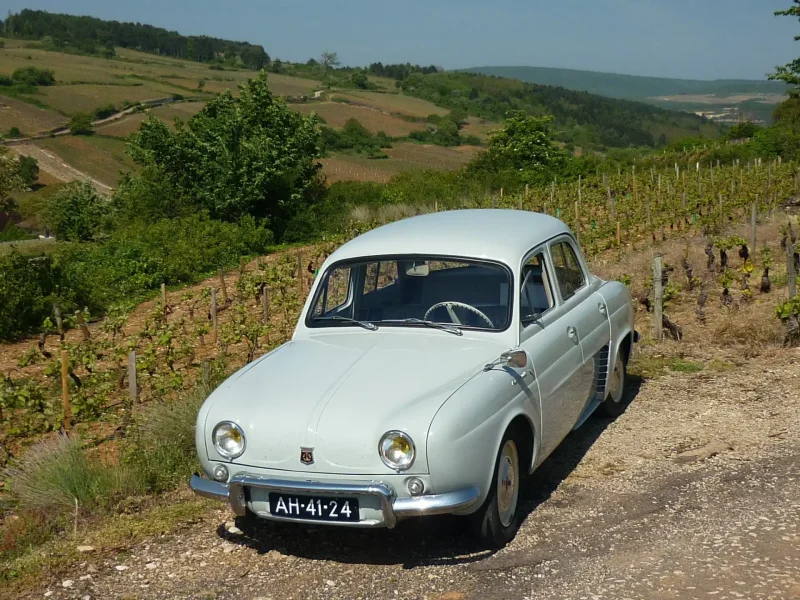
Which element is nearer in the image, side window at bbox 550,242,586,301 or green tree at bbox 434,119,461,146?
side window at bbox 550,242,586,301

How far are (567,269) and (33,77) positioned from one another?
360 ft

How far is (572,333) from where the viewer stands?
651 centimetres

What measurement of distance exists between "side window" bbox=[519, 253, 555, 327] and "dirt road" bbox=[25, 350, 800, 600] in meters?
1.18

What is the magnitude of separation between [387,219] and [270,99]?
8749mm

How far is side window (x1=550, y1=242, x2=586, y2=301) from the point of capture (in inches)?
266

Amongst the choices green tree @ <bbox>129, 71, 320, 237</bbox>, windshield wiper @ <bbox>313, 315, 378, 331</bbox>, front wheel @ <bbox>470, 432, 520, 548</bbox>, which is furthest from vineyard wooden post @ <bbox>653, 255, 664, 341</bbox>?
green tree @ <bbox>129, 71, 320, 237</bbox>

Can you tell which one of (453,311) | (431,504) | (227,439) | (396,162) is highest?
(453,311)

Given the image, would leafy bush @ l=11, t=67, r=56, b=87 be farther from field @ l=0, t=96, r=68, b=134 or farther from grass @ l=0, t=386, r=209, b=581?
grass @ l=0, t=386, r=209, b=581

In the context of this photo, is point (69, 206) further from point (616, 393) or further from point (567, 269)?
point (567, 269)

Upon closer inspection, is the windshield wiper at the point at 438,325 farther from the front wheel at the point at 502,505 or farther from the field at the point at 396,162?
the field at the point at 396,162

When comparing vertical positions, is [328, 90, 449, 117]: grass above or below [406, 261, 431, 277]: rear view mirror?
above

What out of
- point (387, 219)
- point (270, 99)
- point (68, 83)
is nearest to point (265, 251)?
point (387, 219)

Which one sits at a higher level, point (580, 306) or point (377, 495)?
point (580, 306)

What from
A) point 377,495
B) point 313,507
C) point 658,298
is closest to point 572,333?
point 377,495
